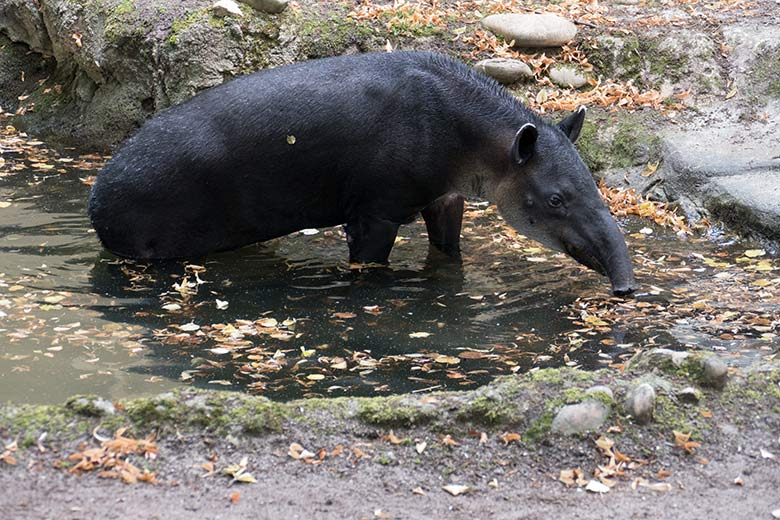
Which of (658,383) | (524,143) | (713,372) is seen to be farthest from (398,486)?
(524,143)

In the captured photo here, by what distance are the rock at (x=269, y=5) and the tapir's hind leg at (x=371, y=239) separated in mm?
4605

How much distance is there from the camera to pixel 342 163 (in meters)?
10.3

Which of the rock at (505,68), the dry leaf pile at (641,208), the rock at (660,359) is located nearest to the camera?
the rock at (660,359)

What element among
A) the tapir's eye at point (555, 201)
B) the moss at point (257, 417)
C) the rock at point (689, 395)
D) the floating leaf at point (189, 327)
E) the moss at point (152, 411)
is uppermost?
the tapir's eye at point (555, 201)

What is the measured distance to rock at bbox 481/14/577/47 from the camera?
47.5ft

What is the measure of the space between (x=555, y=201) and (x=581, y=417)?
389 cm

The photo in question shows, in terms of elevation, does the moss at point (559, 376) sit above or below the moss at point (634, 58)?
below

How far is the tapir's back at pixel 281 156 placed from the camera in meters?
10.2

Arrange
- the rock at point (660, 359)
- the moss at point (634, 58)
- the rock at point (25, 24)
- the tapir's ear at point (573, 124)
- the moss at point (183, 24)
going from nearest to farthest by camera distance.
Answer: the rock at point (660, 359) < the tapir's ear at point (573, 124) < the moss at point (183, 24) < the moss at point (634, 58) < the rock at point (25, 24)

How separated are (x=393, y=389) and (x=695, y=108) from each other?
7715 millimetres

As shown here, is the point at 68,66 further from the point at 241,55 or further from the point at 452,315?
the point at 452,315

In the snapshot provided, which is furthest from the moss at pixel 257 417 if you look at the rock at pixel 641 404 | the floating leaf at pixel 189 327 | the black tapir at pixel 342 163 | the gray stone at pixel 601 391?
the black tapir at pixel 342 163

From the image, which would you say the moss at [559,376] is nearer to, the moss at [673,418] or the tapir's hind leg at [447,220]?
the moss at [673,418]

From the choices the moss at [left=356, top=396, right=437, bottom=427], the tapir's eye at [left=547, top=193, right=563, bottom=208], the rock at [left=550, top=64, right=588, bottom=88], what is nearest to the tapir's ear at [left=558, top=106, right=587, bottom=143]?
the tapir's eye at [left=547, top=193, right=563, bottom=208]
